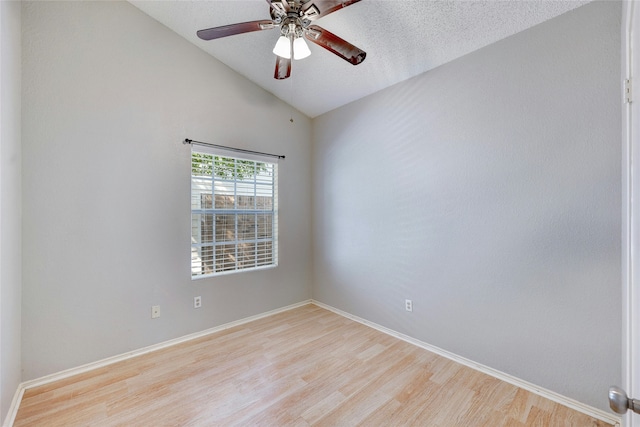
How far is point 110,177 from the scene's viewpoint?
2.44 meters

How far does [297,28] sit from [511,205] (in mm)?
2031

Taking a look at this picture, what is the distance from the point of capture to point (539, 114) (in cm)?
201

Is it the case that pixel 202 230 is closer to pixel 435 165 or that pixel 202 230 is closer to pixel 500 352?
pixel 435 165

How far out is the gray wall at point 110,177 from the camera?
213 centimetres

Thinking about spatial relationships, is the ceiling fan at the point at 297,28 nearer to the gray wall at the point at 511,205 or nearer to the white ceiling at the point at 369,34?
the white ceiling at the point at 369,34

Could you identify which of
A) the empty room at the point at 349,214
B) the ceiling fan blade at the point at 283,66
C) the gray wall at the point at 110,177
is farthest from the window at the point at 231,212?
the ceiling fan blade at the point at 283,66

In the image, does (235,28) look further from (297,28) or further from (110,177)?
(110,177)

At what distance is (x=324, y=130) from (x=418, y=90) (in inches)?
55.0

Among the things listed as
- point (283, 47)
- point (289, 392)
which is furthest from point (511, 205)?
point (289, 392)

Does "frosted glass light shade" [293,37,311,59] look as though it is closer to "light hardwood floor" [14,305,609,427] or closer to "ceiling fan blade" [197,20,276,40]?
"ceiling fan blade" [197,20,276,40]

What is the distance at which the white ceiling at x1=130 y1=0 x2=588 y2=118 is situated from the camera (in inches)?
78.6

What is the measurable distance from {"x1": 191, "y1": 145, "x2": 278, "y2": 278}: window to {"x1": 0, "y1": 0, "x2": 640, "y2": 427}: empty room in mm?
30

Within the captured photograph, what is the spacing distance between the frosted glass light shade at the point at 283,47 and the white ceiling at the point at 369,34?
25.3 inches

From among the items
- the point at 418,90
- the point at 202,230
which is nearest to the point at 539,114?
the point at 418,90
